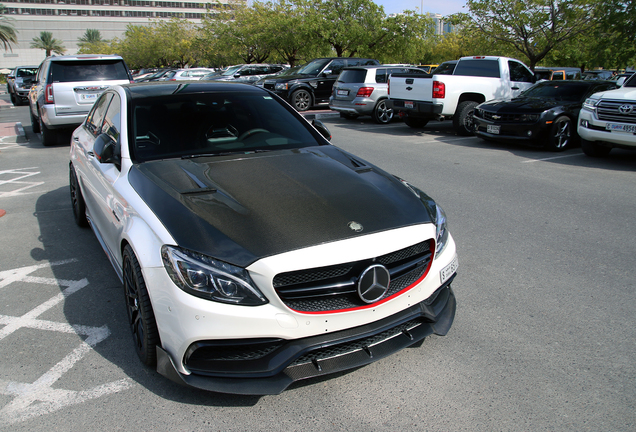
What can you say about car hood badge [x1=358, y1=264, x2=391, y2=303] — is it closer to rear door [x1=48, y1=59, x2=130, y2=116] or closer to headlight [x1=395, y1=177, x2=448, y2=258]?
headlight [x1=395, y1=177, x2=448, y2=258]

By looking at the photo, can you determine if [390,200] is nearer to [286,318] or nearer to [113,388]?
[286,318]

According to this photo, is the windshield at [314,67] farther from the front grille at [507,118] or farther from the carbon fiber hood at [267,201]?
the carbon fiber hood at [267,201]

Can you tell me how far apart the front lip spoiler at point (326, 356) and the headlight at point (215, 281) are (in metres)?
0.33

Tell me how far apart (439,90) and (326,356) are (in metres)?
11.1

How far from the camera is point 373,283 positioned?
2533 mm

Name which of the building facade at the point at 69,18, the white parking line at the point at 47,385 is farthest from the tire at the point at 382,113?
the building facade at the point at 69,18

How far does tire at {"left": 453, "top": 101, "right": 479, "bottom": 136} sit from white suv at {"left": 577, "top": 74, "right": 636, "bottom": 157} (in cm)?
361

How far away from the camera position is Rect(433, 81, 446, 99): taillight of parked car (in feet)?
40.9

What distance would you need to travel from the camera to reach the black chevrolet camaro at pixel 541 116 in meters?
10.5

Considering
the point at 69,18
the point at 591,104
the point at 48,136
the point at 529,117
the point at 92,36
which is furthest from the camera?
the point at 69,18

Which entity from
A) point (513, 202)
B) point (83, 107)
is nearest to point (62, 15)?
point (83, 107)

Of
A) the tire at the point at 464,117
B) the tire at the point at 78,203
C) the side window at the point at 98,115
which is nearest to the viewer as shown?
the side window at the point at 98,115

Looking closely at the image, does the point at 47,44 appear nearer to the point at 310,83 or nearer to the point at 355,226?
the point at 310,83

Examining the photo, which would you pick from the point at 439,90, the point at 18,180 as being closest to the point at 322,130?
the point at 18,180
